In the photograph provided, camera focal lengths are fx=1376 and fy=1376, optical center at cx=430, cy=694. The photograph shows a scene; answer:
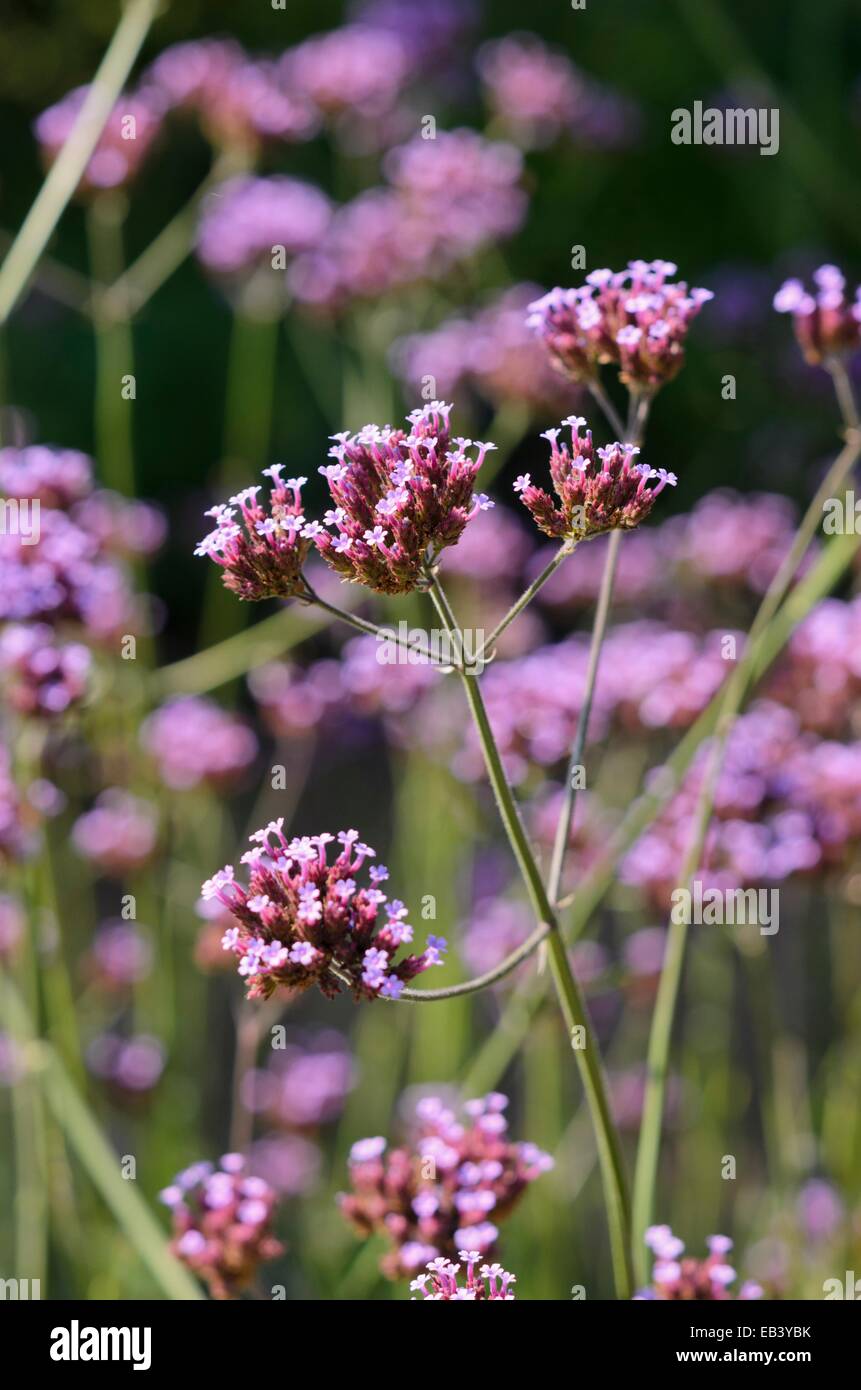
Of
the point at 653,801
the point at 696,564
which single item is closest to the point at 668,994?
the point at 653,801

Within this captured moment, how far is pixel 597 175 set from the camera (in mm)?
6340

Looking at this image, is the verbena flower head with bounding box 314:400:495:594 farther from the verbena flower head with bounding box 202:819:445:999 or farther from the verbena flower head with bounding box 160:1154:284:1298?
the verbena flower head with bounding box 160:1154:284:1298

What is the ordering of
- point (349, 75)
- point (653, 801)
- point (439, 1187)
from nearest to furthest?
point (439, 1187) < point (653, 801) < point (349, 75)

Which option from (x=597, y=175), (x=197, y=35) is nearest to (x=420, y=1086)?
(x=597, y=175)

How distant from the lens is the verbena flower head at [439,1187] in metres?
1.38

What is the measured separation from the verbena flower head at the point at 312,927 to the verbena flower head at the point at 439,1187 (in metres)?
0.33

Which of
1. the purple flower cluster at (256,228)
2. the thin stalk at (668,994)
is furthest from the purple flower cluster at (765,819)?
the purple flower cluster at (256,228)

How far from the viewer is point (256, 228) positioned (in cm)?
293

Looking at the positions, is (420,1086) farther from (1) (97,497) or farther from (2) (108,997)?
(1) (97,497)

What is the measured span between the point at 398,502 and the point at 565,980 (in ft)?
1.37

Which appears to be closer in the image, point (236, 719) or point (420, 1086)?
point (420, 1086)

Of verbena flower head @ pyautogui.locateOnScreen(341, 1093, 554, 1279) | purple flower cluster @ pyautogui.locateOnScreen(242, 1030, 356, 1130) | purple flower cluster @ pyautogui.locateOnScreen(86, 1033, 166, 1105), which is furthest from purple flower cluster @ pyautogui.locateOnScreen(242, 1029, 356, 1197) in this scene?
verbena flower head @ pyautogui.locateOnScreen(341, 1093, 554, 1279)

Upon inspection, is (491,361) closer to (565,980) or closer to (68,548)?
(68,548)
